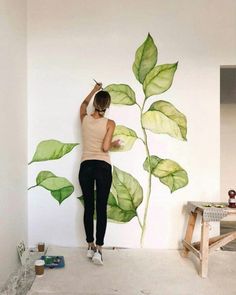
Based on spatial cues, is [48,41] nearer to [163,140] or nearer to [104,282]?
[163,140]

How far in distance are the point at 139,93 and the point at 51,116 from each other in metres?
0.85

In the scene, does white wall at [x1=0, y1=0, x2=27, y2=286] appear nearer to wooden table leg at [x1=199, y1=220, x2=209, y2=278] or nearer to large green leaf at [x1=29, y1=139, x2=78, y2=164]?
large green leaf at [x1=29, y1=139, x2=78, y2=164]

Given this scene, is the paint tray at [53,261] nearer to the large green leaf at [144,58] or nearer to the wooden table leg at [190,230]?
the wooden table leg at [190,230]

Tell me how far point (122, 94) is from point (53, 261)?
1.55 metres

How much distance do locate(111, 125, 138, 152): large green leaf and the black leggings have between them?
400mm

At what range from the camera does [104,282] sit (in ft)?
6.63

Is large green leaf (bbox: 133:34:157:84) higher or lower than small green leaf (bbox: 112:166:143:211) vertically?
higher

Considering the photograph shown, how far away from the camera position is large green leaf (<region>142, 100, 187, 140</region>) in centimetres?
276

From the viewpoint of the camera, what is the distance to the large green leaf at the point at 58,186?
2.76 m

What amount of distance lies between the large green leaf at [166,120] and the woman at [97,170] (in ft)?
1.58

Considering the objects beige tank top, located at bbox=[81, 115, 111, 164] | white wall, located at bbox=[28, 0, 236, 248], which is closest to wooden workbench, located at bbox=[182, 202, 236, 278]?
white wall, located at bbox=[28, 0, 236, 248]

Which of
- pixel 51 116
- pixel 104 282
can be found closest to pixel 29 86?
pixel 51 116

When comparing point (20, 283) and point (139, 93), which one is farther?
point (139, 93)

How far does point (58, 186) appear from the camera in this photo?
9.07 feet
